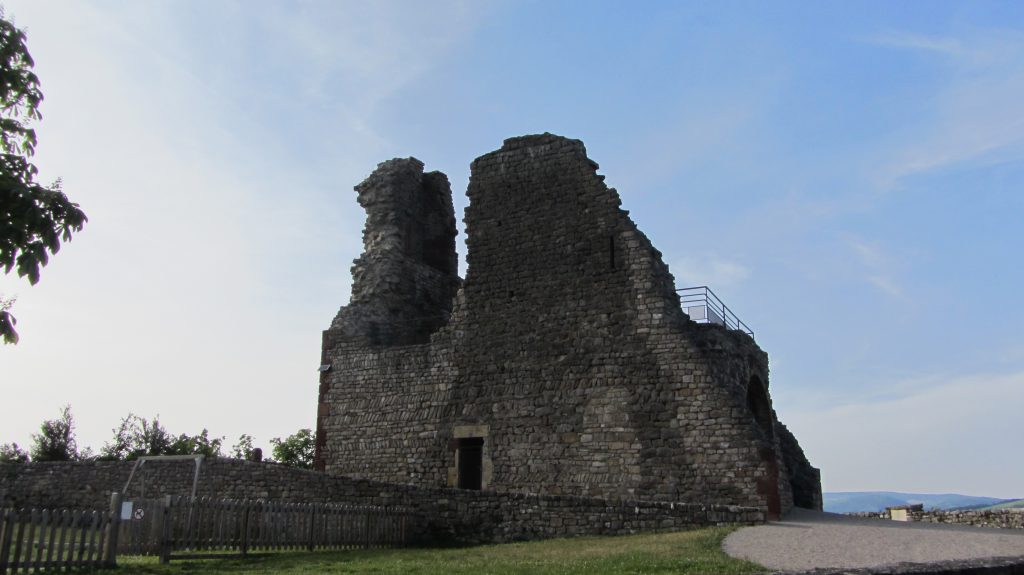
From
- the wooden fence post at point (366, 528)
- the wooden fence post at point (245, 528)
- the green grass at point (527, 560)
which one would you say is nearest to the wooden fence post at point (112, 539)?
the green grass at point (527, 560)

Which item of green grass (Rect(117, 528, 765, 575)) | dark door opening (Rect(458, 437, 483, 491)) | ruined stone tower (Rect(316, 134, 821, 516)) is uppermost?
ruined stone tower (Rect(316, 134, 821, 516))

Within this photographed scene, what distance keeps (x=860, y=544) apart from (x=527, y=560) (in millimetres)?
4582

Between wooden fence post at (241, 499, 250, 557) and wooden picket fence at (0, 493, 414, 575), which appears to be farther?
wooden fence post at (241, 499, 250, 557)

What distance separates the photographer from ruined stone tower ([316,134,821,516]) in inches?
669

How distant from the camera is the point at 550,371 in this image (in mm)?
18719

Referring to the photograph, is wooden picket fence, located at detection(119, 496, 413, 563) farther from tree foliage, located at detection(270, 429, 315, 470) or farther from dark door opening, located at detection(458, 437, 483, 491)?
tree foliage, located at detection(270, 429, 315, 470)

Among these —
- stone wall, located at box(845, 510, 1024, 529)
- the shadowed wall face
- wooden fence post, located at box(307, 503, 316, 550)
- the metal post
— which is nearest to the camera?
the metal post

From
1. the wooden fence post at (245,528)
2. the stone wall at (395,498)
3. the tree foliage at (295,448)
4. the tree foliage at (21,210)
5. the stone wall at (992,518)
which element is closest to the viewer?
the tree foliage at (21,210)

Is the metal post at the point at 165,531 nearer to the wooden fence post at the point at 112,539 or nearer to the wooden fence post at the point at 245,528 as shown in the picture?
the wooden fence post at the point at 112,539

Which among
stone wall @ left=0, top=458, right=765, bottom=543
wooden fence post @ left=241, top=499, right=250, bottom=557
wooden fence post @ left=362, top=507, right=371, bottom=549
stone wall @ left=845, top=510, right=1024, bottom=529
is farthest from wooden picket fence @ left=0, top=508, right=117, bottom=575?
stone wall @ left=845, top=510, right=1024, bottom=529

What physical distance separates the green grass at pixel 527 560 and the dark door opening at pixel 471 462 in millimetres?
4968

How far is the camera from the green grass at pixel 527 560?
980 cm

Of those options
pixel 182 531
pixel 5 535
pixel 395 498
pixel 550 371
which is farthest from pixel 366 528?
pixel 5 535

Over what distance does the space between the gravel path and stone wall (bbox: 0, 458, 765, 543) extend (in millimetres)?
1421
